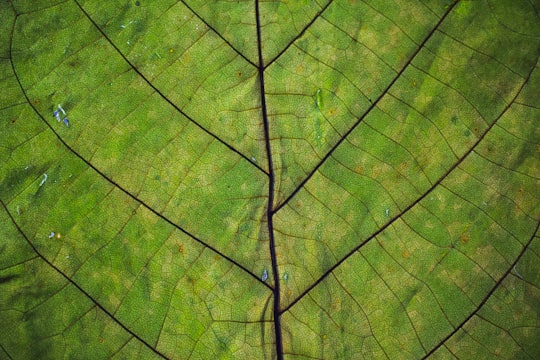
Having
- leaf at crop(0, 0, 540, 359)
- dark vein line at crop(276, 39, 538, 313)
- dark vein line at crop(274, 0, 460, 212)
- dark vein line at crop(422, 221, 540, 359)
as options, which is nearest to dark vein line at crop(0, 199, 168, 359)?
leaf at crop(0, 0, 540, 359)

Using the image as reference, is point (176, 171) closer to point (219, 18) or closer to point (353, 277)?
point (219, 18)

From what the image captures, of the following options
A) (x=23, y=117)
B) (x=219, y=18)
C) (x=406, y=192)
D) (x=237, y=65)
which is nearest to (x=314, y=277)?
(x=406, y=192)

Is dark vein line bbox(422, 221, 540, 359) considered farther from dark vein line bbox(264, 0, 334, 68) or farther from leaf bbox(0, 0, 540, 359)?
dark vein line bbox(264, 0, 334, 68)

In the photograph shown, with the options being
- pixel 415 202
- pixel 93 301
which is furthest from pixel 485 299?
pixel 93 301

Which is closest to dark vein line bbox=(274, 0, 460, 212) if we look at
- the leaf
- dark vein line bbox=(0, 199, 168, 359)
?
the leaf

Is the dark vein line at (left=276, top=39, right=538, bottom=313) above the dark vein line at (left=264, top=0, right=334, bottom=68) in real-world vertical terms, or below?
below

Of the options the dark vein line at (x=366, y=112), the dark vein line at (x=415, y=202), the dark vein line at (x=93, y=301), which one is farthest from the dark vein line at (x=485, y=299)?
the dark vein line at (x=93, y=301)

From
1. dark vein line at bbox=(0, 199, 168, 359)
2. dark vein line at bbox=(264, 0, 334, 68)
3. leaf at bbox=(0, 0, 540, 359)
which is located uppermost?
dark vein line at bbox=(264, 0, 334, 68)

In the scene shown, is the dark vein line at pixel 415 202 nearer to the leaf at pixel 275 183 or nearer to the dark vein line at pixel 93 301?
the leaf at pixel 275 183
